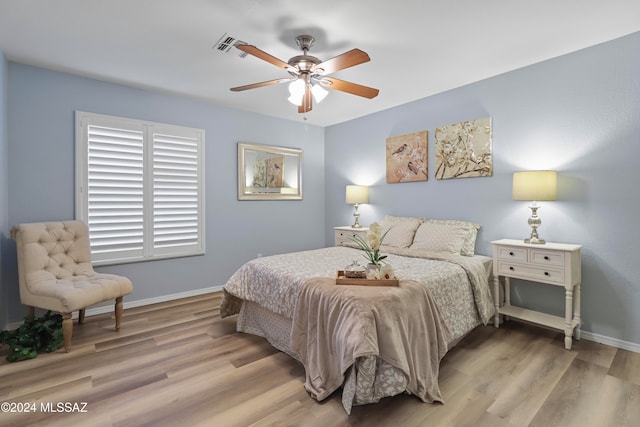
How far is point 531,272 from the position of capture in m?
2.71

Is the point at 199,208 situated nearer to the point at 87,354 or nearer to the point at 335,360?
the point at 87,354

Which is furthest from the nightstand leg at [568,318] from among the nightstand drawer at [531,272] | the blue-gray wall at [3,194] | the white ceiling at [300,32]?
the blue-gray wall at [3,194]

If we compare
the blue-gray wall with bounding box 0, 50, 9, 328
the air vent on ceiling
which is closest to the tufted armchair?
the blue-gray wall with bounding box 0, 50, 9, 328

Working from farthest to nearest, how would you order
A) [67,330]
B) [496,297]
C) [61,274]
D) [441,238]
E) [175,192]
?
[175,192], [441,238], [496,297], [61,274], [67,330]

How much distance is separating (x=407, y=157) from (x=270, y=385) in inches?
126

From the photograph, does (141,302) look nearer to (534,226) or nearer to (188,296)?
(188,296)

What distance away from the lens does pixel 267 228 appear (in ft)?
15.7

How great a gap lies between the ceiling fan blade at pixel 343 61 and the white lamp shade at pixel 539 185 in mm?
1800

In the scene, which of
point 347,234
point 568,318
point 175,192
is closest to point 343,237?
point 347,234

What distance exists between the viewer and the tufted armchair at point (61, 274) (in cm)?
251

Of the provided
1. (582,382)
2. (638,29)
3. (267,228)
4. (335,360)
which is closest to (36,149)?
(267,228)

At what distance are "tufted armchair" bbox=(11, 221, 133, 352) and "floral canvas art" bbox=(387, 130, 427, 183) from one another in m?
3.44

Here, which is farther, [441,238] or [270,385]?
[441,238]

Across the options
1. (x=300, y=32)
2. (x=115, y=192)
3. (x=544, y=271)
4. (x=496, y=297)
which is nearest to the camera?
(x=300, y=32)
